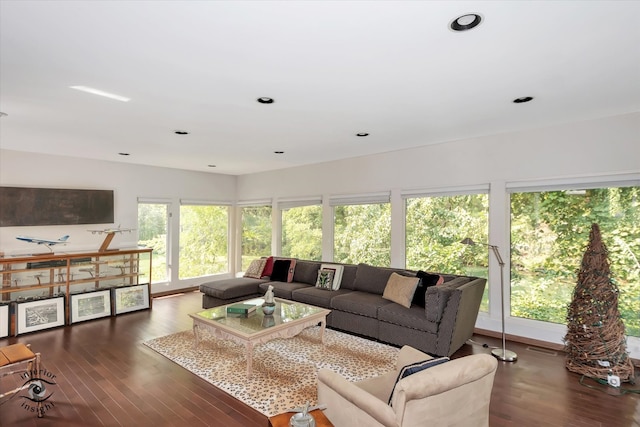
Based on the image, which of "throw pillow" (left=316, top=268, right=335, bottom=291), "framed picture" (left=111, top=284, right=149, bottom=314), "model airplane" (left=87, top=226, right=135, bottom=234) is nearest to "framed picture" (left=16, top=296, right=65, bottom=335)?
"framed picture" (left=111, top=284, right=149, bottom=314)

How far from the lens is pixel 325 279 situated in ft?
17.0

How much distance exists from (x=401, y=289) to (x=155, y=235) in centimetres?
507

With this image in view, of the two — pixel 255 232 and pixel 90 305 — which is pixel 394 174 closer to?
pixel 255 232

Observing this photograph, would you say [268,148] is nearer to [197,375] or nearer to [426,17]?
[197,375]

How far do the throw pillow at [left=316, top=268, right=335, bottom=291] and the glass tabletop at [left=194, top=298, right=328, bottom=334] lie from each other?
2.89 ft

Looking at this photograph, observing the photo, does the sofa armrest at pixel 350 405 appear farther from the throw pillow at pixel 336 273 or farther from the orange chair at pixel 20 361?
the throw pillow at pixel 336 273

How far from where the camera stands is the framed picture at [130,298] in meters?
5.40

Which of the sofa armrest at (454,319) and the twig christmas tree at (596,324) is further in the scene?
the sofa armrest at (454,319)

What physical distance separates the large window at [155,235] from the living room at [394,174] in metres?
0.12

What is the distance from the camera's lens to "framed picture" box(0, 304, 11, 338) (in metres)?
4.35

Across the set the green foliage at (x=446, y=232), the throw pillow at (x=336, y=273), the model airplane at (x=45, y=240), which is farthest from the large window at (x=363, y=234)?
the model airplane at (x=45, y=240)

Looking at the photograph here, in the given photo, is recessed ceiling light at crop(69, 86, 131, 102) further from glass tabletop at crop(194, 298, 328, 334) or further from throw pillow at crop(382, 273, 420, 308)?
throw pillow at crop(382, 273, 420, 308)

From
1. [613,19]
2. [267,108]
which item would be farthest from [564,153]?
[267,108]

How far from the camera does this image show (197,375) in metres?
3.28
